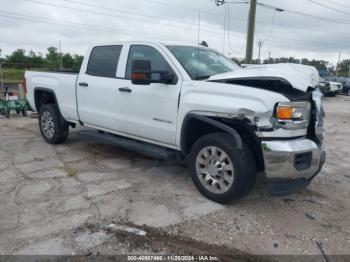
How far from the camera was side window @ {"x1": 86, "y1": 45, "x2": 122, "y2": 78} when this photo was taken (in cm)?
551

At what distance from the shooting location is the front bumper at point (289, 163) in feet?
12.3

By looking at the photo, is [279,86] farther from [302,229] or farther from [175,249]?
[175,249]

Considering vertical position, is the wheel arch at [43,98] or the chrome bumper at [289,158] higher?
the wheel arch at [43,98]

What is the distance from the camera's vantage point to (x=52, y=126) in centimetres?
698

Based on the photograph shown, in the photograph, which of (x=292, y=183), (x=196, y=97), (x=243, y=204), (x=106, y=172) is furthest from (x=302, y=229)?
(x=106, y=172)

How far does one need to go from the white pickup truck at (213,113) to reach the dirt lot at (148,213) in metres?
0.38

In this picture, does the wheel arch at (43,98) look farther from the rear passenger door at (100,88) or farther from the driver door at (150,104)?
the driver door at (150,104)

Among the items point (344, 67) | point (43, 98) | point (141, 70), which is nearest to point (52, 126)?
point (43, 98)

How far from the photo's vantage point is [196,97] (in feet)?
14.0

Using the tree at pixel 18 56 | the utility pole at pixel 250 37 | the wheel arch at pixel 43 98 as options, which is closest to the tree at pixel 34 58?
the tree at pixel 18 56

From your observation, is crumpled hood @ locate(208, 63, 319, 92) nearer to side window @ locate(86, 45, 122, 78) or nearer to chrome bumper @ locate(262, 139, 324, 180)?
chrome bumper @ locate(262, 139, 324, 180)

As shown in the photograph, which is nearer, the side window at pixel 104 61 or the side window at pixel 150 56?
the side window at pixel 150 56

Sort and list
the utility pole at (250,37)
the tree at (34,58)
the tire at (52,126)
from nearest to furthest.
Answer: the tire at (52,126)
the utility pole at (250,37)
the tree at (34,58)

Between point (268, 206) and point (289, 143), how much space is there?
91 centimetres
